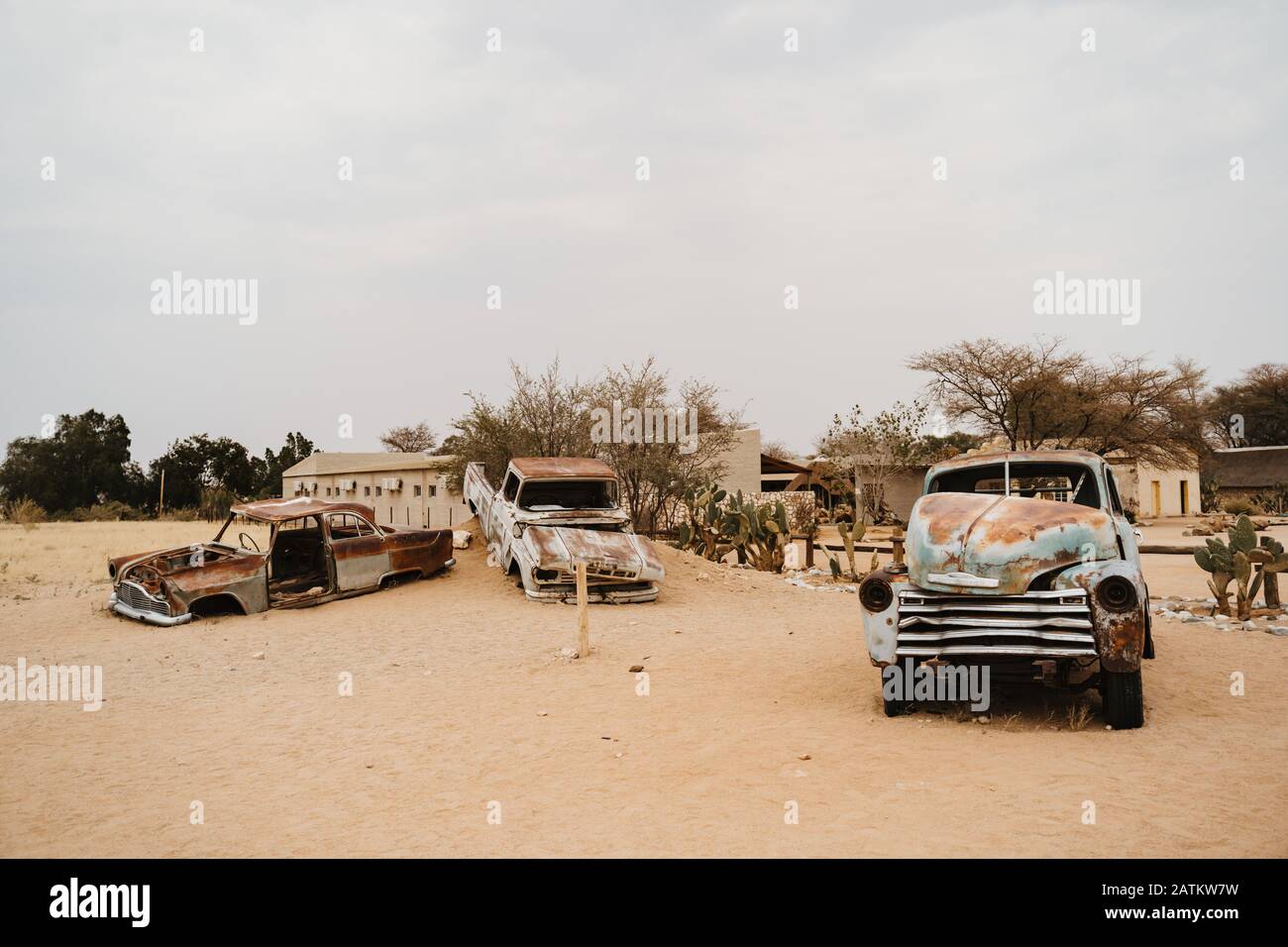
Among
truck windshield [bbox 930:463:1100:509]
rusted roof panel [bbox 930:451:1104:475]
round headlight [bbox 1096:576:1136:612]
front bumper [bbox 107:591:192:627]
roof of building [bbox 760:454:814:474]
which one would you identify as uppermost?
roof of building [bbox 760:454:814:474]

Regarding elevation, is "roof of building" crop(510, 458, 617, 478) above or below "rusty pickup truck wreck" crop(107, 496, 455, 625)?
above

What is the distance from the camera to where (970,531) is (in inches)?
260

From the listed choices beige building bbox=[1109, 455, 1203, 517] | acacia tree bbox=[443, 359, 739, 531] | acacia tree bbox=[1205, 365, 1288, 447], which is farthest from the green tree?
acacia tree bbox=[1205, 365, 1288, 447]

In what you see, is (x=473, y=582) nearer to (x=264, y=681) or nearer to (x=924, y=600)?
(x=264, y=681)

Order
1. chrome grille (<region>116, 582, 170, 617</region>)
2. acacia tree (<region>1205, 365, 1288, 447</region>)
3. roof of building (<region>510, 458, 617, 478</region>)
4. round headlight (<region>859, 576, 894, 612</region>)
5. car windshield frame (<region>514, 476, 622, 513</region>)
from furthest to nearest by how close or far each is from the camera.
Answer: acacia tree (<region>1205, 365, 1288, 447</region>)
roof of building (<region>510, 458, 617, 478</region>)
car windshield frame (<region>514, 476, 622, 513</region>)
chrome grille (<region>116, 582, 170, 617</region>)
round headlight (<region>859, 576, 894, 612</region>)

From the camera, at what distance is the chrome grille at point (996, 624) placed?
20.2ft

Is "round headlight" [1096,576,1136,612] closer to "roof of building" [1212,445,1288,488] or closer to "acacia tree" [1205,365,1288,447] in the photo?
"roof of building" [1212,445,1288,488]

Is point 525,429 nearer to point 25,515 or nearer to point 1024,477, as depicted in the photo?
point 1024,477

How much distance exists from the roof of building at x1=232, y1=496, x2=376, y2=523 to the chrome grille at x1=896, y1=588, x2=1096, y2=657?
9.73m

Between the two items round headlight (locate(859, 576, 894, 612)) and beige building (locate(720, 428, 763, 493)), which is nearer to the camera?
round headlight (locate(859, 576, 894, 612))

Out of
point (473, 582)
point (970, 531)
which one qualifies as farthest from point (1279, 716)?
point (473, 582)

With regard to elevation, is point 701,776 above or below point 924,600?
below

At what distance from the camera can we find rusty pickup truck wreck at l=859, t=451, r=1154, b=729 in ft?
20.1
